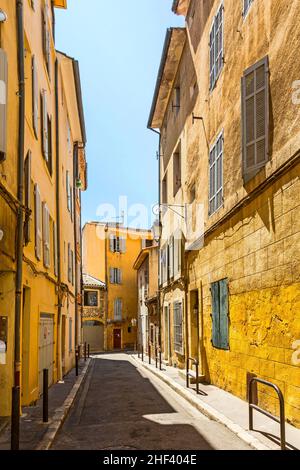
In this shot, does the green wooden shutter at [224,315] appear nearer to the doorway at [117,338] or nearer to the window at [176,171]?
the window at [176,171]

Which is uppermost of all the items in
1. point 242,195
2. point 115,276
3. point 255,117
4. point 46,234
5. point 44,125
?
point 44,125

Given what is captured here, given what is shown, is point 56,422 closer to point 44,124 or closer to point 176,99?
point 44,124

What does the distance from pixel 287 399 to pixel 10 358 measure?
458cm

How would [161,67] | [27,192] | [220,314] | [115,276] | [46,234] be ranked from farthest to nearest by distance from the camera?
[115,276], [161,67], [46,234], [220,314], [27,192]

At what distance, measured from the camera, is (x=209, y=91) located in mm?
14305

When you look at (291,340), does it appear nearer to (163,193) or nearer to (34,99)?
(34,99)

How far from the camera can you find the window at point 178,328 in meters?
18.4

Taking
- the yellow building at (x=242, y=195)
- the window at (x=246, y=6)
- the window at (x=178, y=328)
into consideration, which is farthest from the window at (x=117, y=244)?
the window at (x=246, y=6)

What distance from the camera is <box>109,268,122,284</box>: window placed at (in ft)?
162

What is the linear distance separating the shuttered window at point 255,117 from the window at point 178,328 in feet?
30.4

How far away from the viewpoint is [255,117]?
31.8 ft

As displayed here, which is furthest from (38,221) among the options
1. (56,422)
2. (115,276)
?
(115,276)

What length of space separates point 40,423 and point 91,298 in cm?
3923

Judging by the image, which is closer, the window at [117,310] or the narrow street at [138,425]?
the narrow street at [138,425]
